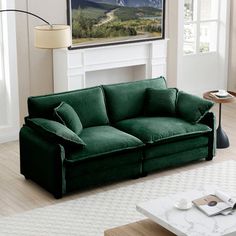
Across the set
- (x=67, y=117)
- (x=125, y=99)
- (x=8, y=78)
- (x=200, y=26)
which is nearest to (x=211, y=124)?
(x=125, y=99)

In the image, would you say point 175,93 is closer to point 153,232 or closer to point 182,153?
point 182,153

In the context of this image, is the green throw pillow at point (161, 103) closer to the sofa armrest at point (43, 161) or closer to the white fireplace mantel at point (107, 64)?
the white fireplace mantel at point (107, 64)

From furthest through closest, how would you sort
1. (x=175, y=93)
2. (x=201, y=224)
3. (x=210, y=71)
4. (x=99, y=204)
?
1. (x=210, y=71)
2. (x=175, y=93)
3. (x=99, y=204)
4. (x=201, y=224)

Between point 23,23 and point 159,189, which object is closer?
point 159,189

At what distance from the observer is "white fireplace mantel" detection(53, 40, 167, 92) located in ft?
24.1

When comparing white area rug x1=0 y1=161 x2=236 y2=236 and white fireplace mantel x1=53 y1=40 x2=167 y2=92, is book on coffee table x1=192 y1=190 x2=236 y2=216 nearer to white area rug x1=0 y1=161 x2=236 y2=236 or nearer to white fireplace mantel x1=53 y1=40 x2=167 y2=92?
white area rug x1=0 y1=161 x2=236 y2=236

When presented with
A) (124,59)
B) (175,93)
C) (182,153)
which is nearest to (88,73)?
(124,59)

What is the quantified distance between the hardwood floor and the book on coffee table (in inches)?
59.2

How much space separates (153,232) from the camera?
4410mm

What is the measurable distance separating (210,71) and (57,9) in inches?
109

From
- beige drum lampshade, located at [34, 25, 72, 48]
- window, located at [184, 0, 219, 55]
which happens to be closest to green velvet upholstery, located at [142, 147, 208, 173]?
beige drum lampshade, located at [34, 25, 72, 48]

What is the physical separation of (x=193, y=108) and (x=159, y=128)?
0.49 metres

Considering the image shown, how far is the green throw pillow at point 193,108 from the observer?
21.1 feet

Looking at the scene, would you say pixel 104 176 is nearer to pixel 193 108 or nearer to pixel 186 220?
pixel 193 108
